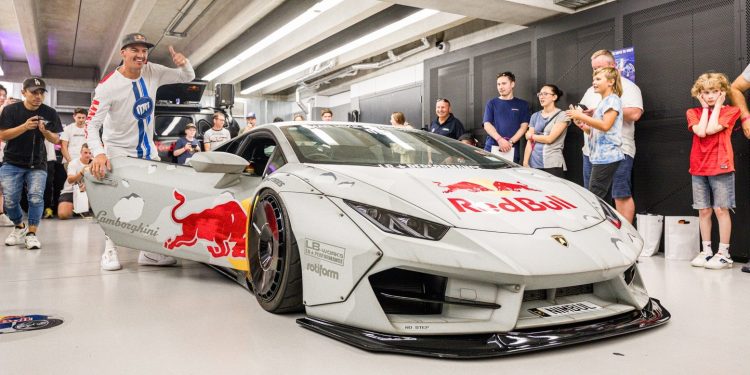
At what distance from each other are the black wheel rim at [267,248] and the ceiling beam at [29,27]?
6963mm

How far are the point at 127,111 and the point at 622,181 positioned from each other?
11.7ft

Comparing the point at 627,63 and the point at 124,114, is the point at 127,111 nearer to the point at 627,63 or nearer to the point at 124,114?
the point at 124,114

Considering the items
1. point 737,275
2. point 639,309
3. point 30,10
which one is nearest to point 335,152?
point 639,309

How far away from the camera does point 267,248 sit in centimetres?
224

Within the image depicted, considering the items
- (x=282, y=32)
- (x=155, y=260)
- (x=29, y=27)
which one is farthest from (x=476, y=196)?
(x=29, y=27)

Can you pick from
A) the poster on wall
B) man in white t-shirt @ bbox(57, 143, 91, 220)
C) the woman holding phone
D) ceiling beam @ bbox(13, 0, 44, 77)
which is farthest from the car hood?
ceiling beam @ bbox(13, 0, 44, 77)

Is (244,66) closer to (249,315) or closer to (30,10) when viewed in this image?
(30,10)

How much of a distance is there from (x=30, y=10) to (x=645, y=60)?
8.10 meters

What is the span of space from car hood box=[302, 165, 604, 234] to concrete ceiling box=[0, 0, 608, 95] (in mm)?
3503

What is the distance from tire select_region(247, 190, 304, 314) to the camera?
2.07 meters

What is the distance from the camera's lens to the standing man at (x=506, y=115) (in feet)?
17.2

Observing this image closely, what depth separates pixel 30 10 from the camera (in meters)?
7.86

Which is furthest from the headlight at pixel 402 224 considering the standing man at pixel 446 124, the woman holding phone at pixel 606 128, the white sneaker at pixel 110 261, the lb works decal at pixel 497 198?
the standing man at pixel 446 124

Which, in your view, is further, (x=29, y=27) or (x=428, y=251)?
(x=29, y=27)
